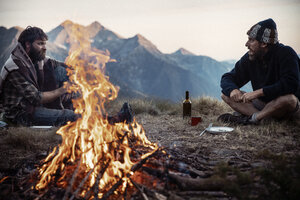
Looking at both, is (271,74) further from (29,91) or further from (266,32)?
(29,91)

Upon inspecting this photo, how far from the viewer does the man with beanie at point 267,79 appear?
4.03m

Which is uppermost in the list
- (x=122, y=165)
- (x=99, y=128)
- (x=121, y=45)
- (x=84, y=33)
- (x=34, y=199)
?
(x=121, y=45)

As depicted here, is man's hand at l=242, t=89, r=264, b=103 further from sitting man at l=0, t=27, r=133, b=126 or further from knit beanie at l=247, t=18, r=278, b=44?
sitting man at l=0, t=27, r=133, b=126

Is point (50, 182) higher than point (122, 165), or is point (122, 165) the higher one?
point (122, 165)

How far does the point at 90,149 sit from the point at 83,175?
0.91ft

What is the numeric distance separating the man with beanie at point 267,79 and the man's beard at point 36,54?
11.9ft

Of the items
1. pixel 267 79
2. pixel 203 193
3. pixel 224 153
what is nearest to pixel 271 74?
pixel 267 79

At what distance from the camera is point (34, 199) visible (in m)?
1.92

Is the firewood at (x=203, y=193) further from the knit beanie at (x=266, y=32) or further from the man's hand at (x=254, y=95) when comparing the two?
the knit beanie at (x=266, y=32)

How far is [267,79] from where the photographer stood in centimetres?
442

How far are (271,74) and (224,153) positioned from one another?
7.26 ft

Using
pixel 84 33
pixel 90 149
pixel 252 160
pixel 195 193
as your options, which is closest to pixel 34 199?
pixel 90 149

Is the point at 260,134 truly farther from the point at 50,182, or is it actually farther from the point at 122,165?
the point at 50,182

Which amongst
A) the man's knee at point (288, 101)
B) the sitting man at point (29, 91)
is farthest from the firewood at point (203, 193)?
the man's knee at point (288, 101)
